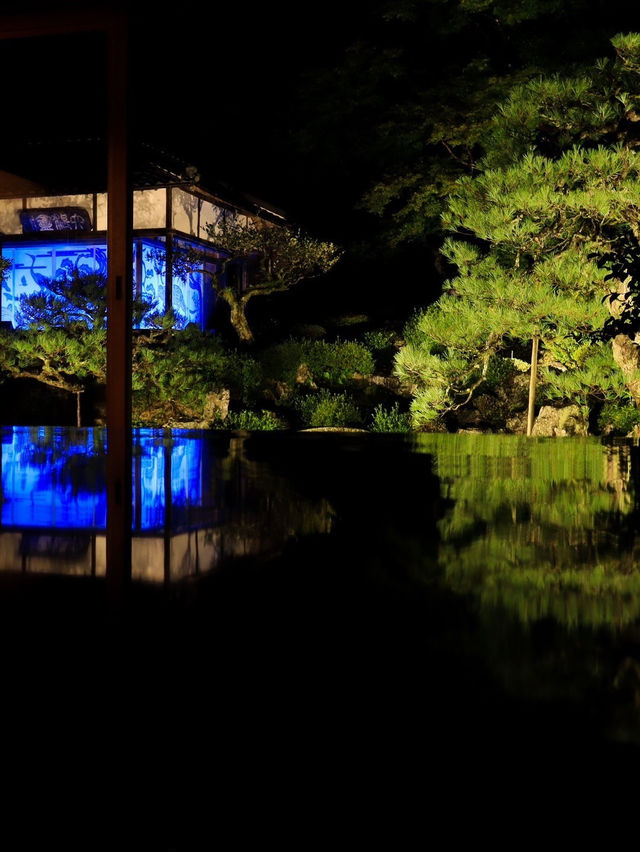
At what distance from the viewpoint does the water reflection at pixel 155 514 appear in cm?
108

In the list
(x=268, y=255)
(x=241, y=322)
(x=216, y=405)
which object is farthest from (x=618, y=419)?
(x=241, y=322)

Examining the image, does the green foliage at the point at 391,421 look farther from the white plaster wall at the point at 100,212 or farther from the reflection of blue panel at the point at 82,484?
the reflection of blue panel at the point at 82,484

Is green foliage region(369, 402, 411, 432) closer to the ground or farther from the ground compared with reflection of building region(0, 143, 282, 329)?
closer to the ground

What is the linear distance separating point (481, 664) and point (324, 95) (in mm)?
10705

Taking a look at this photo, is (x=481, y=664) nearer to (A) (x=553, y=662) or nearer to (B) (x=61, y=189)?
(A) (x=553, y=662)

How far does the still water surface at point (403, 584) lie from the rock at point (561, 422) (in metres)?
5.50

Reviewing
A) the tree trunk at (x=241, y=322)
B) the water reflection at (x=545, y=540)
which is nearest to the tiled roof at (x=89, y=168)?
the tree trunk at (x=241, y=322)

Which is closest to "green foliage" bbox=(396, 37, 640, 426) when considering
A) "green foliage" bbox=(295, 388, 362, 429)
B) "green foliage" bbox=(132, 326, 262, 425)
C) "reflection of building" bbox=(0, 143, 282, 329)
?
"green foliage" bbox=(295, 388, 362, 429)

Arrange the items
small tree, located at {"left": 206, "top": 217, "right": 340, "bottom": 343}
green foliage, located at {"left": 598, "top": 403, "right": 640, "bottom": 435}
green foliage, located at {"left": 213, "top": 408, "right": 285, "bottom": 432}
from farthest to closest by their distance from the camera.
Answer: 1. small tree, located at {"left": 206, "top": 217, "right": 340, "bottom": 343}
2. green foliage, located at {"left": 213, "top": 408, "right": 285, "bottom": 432}
3. green foliage, located at {"left": 598, "top": 403, "right": 640, "bottom": 435}

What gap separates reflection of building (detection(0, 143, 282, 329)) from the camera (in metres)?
10.8

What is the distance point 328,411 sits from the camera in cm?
923

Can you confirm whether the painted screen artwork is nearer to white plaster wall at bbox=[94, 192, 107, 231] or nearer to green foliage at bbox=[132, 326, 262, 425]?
white plaster wall at bbox=[94, 192, 107, 231]

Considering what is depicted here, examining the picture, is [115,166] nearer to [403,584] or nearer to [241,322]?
[403,584]

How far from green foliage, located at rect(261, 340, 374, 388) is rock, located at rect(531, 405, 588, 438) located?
309 centimetres
